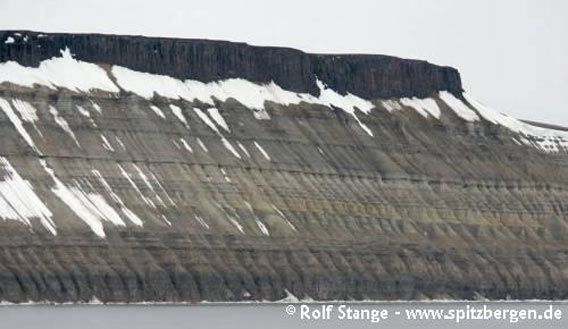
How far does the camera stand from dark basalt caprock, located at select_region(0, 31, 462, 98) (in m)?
125

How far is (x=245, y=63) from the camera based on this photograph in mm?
130375

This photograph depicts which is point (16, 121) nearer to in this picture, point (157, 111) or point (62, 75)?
point (62, 75)

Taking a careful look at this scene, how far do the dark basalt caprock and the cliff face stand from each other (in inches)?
2.9

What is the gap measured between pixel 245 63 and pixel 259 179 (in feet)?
34.0

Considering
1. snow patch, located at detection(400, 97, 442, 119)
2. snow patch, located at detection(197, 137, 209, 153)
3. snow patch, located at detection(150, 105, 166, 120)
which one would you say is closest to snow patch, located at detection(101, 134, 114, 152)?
snow patch, located at detection(197, 137, 209, 153)

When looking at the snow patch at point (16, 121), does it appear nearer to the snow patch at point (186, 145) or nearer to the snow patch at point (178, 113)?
the snow patch at point (186, 145)

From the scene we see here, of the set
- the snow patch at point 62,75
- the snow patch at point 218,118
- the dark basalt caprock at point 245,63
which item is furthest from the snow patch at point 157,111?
the dark basalt caprock at point 245,63

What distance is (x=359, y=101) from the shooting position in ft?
437

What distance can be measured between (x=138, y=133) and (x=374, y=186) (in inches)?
355

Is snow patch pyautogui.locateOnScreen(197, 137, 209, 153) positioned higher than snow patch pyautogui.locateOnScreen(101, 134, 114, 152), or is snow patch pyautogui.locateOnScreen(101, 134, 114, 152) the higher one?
snow patch pyautogui.locateOnScreen(197, 137, 209, 153)

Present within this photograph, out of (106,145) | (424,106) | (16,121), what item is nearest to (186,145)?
(106,145)

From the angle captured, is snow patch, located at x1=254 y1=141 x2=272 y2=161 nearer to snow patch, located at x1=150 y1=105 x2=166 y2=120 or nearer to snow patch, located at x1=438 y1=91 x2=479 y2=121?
snow patch, located at x1=150 y1=105 x2=166 y2=120

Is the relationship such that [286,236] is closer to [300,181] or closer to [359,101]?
[300,181]

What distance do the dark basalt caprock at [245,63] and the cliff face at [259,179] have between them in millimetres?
73
